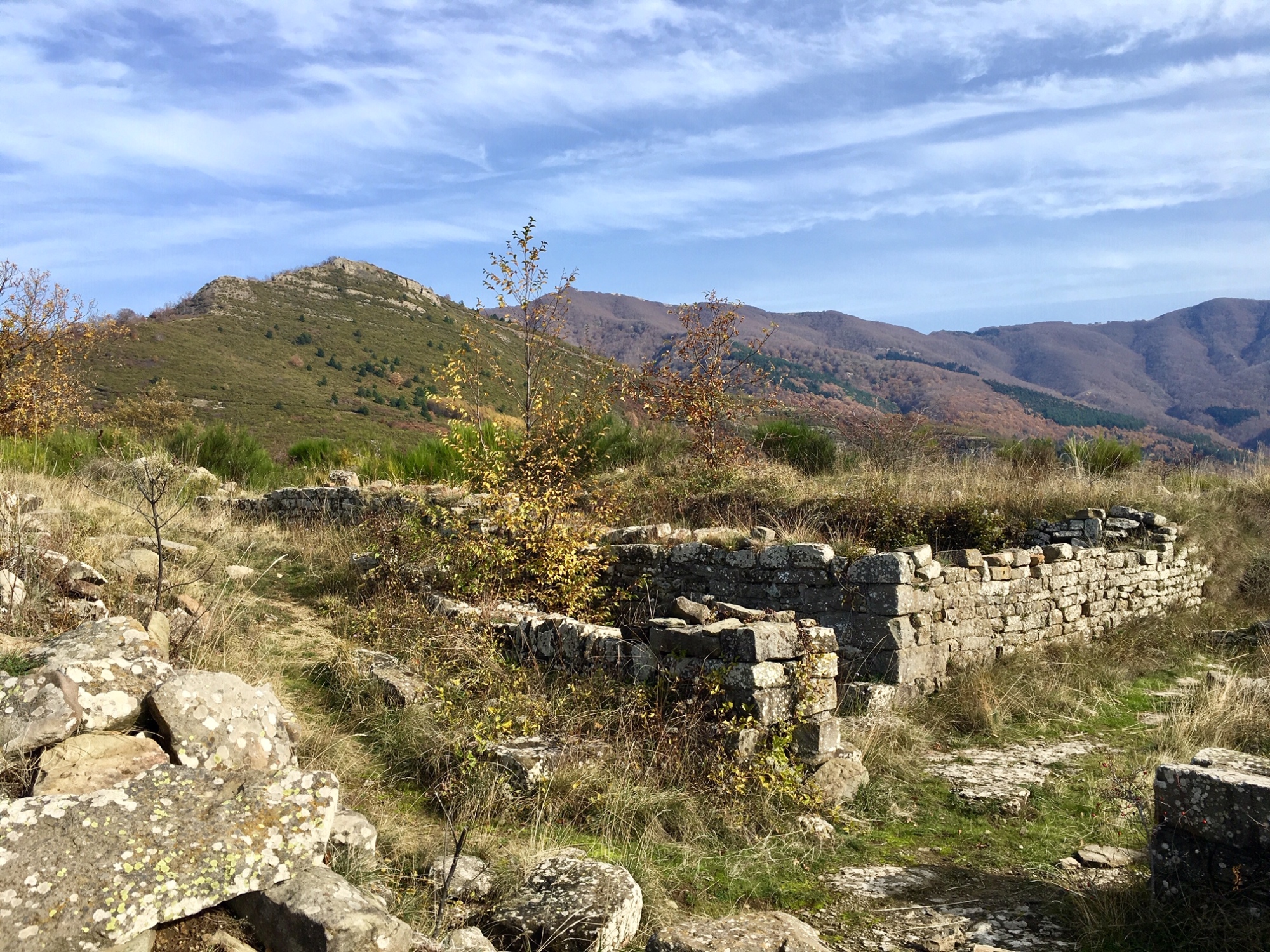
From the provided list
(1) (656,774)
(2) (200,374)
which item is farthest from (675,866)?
(2) (200,374)

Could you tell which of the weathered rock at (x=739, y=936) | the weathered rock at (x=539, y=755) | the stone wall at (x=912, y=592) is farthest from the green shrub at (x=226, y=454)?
the weathered rock at (x=739, y=936)

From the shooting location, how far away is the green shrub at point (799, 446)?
14.8m

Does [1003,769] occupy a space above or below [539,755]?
below

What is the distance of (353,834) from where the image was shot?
4.01m

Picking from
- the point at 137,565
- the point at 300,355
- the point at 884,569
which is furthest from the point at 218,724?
the point at 300,355

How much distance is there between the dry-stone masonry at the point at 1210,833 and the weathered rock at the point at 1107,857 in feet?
2.23

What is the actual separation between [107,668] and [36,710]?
39cm

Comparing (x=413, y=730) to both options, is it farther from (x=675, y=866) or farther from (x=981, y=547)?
(x=981, y=547)

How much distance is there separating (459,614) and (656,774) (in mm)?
2600

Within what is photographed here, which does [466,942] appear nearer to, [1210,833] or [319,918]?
[319,918]

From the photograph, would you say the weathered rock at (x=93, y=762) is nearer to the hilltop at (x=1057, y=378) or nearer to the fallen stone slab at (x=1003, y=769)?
the fallen stone slab at (x=1003, y=769)

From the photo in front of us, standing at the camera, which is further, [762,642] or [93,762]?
[762,642]

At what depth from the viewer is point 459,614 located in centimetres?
719

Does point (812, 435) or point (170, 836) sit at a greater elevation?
point (812, 435)
